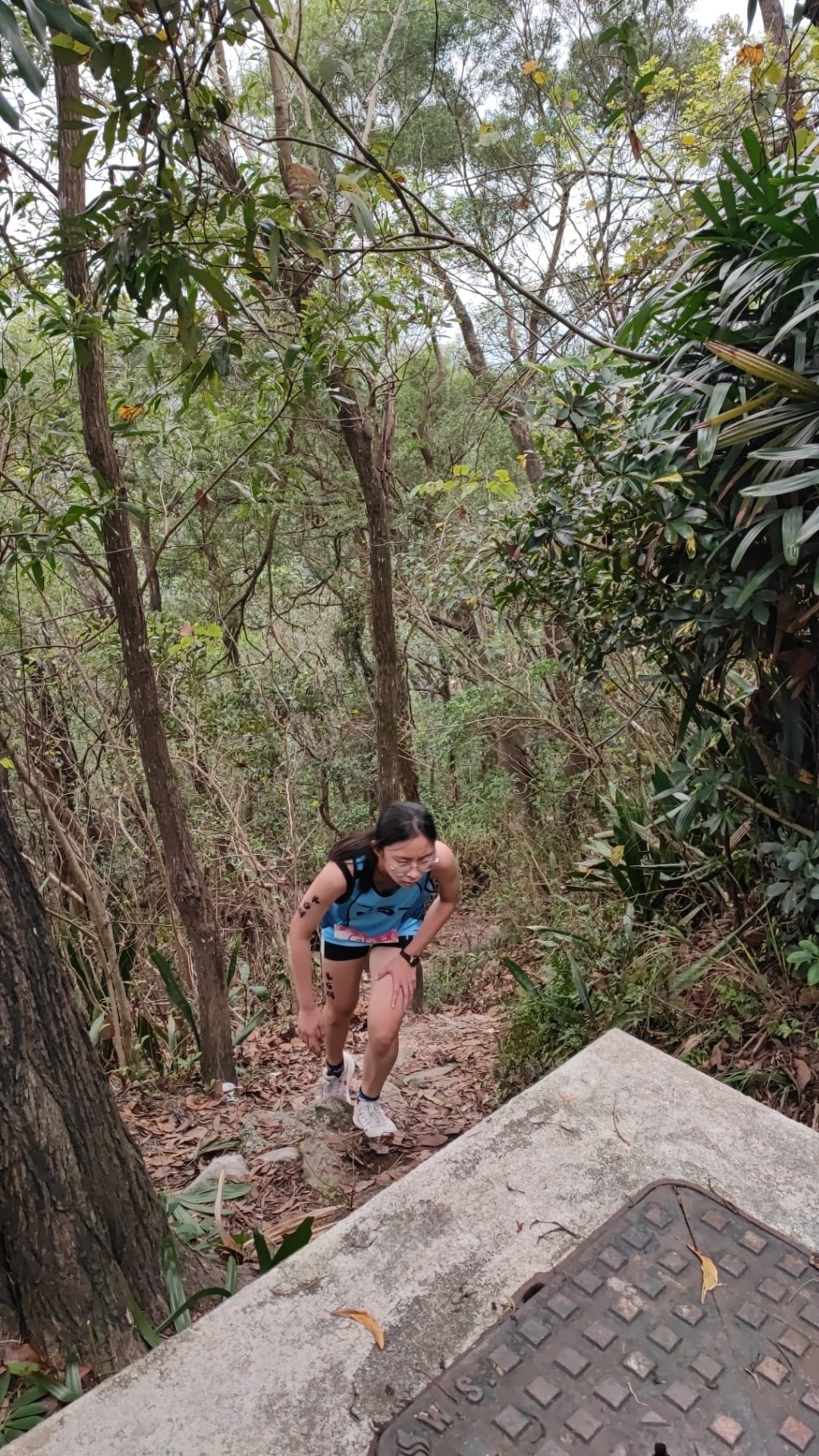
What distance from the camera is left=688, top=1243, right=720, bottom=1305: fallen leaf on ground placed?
1.49 m

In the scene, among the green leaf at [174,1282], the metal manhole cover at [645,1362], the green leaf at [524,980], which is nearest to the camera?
the metal manhole cover at [645,1362]

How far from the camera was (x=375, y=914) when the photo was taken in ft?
10.1

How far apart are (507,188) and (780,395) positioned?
7.56m

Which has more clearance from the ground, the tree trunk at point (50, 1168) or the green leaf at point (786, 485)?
the green leaf at point (786, 485)

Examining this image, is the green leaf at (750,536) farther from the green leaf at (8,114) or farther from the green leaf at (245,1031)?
the green leaf at (245,1031)

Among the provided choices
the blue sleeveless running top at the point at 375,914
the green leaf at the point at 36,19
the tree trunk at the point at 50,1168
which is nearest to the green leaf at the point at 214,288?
the green leaf at the point at 36,19

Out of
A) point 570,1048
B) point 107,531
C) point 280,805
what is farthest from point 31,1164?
point 280,805

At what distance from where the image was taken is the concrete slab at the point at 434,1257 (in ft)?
4.41

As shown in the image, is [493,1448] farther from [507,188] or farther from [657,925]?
[507,188]

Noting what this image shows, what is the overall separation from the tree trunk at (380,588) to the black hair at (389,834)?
254cm

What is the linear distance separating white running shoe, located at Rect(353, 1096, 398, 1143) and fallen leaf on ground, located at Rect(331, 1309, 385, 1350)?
1.83 metres

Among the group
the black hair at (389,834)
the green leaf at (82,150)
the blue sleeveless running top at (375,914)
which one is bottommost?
the blue sleeveless running top at (375,914)

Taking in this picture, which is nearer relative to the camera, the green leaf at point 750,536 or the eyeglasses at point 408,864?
the green leaf at point 750,536

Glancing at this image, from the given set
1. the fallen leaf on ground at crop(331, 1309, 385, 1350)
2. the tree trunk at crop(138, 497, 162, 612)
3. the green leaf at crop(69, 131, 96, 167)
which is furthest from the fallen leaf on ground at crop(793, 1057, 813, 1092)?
the tree trunk at crop(138, 497, 162, 612)
